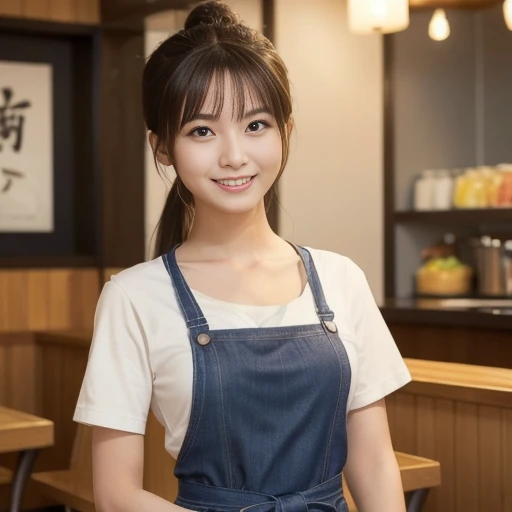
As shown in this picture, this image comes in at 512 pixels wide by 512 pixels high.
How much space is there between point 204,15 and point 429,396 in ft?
5.23

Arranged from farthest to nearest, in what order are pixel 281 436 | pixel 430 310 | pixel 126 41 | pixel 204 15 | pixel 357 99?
pixel 357 99, pixel 126 41, pixel 430 310, pixel 204 15, pixel 281 436

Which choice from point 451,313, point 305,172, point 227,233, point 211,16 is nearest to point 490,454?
point 227,233

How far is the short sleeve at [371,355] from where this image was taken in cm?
137

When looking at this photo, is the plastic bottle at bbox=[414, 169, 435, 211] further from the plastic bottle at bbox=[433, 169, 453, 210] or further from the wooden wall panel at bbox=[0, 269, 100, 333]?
the wooden wall panel at bbox=[0, 269, 100, 333]

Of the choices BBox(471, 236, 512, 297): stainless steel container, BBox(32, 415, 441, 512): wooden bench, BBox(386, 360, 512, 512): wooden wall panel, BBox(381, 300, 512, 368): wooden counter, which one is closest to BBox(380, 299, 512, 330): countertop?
BBox(381, 300, 512, 368): wooden counter

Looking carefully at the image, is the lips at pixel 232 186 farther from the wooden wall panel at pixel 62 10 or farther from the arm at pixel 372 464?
the wooden wall panel at pixel 62 10

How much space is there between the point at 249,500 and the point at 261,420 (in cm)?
10

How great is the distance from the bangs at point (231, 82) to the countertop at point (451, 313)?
2.98 meters

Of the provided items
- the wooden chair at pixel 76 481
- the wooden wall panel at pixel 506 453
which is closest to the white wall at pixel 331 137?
the wooden chair at pixel 76 481

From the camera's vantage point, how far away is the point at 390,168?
5.61 metres

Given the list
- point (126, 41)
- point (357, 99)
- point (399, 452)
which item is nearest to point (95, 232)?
point (126, 41)

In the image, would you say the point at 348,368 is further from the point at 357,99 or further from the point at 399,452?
the point at 357,99

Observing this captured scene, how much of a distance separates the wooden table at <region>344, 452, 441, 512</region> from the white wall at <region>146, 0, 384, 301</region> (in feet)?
7.54

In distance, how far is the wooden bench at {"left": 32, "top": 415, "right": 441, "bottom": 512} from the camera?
2.62m
